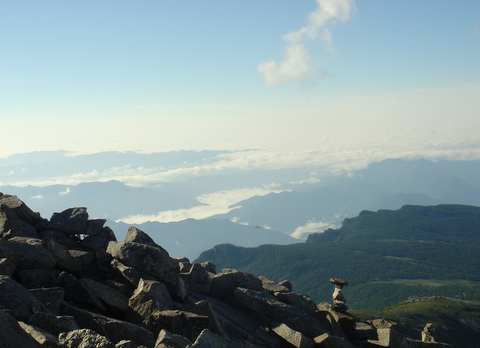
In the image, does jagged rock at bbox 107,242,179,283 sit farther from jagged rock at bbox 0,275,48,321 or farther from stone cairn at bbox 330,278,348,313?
stone cairn at bbox 330,278,348,313

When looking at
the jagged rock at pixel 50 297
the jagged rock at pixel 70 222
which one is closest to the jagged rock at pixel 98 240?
the jagged rock at pixel 70 222

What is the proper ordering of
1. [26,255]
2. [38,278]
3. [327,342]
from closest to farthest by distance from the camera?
[38,278] → [26,255] → [327,342]

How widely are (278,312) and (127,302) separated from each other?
8.90m

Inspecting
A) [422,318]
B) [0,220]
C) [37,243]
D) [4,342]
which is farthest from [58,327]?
[422,318]

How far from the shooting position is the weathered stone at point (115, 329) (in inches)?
537

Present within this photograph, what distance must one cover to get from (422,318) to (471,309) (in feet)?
138

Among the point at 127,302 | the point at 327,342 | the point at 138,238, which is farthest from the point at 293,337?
the point at 138,238

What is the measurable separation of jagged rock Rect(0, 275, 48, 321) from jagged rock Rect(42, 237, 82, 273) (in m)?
5.22

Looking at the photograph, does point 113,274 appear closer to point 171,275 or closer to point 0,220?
point 171,275

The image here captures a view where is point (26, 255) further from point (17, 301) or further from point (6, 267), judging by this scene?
point (17, 301)

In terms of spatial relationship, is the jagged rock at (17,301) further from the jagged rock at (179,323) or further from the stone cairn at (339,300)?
the stone cairn at (339,300)

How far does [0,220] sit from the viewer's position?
21156 millimetres

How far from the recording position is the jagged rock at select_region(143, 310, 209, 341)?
47.5ft

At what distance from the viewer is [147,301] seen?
16.5 metres
